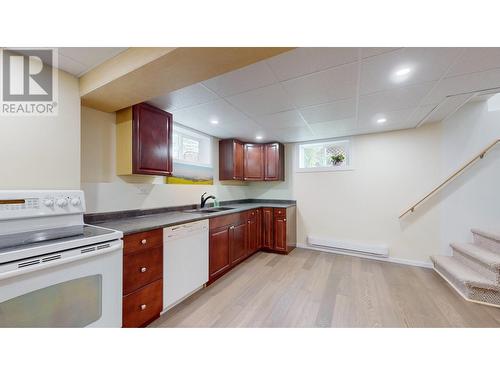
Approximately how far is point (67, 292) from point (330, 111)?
2.88m

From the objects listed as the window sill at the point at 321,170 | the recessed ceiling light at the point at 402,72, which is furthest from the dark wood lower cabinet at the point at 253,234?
the recessed ceiling light at the point at 402,72

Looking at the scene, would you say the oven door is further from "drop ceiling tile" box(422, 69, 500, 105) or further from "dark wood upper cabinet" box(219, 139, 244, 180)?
"drop ceiling tile" box(422, 69, 500, 105)

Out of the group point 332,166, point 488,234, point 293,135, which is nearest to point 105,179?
point 293,135

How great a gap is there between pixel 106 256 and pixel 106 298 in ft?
0.93

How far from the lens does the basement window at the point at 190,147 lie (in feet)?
9.30

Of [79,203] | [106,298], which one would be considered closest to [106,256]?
[106,298]

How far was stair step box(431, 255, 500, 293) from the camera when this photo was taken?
6.57ft

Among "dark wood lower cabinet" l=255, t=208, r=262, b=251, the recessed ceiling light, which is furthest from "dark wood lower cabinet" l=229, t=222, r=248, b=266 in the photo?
the recessed ceiling light

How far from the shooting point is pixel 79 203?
1450 millimetres

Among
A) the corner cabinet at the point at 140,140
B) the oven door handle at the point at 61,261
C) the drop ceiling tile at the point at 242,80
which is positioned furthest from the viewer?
the corner cabinet at the point at 140,140

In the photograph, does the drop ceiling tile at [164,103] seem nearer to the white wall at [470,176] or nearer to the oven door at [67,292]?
the oven door at [67,292]

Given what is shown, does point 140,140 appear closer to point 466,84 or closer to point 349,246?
point 466,84

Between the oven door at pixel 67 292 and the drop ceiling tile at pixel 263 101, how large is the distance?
5.58 feet

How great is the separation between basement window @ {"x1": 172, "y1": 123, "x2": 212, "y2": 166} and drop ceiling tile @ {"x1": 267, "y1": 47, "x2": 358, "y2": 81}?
1.82 meters
